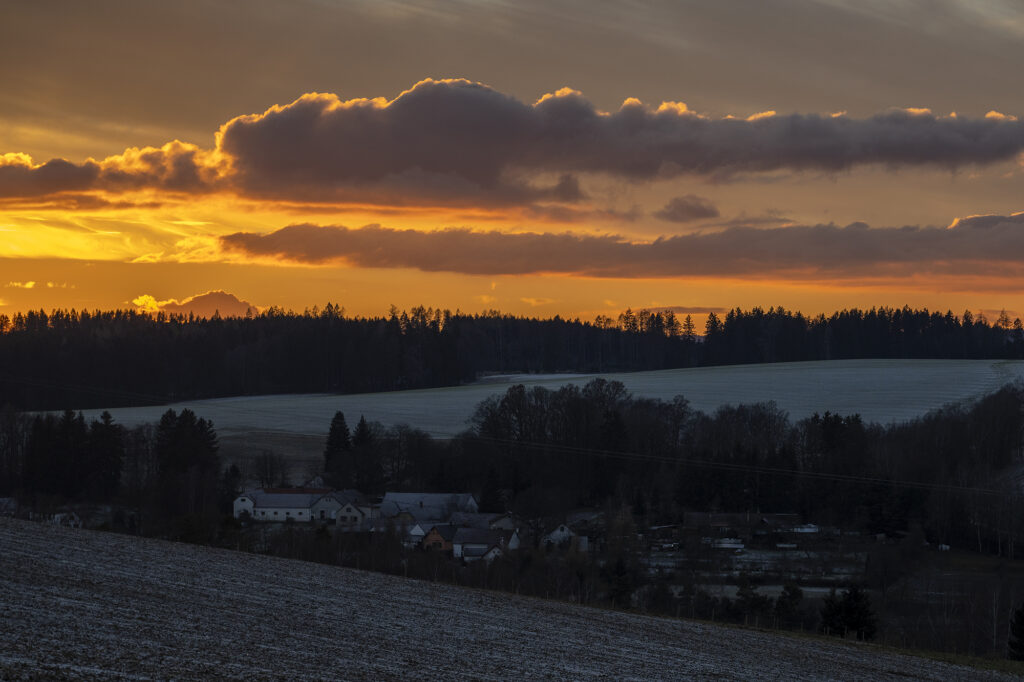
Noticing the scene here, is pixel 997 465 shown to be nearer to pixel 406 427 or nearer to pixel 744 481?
pixel 744 481

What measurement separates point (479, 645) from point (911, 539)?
161ft

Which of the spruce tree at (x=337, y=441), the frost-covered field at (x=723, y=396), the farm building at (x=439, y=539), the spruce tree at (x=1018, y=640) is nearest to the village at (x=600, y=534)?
the farm building at (x=439, y=539)

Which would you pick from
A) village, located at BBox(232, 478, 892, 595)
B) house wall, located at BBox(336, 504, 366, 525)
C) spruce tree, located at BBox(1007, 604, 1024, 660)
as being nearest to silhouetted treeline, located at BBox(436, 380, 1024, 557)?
village, located at BBox(232, 478, 892, 595)

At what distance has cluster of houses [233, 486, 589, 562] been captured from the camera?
231ft

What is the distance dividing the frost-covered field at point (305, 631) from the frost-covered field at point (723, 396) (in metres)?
69.6

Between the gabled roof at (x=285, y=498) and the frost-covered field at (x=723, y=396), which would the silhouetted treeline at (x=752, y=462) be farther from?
→ the gabled roof at (x=285, y=498)

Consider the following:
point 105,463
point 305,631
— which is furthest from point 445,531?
point 305,631

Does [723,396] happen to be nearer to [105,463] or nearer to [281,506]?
[281,506]

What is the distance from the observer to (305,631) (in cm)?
2906

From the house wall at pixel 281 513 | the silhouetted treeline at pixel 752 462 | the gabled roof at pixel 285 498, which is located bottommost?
the house wall at pixel 281 513

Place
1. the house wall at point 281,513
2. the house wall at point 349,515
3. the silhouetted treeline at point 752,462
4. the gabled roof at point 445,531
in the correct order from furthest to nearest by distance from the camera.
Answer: the house wall at point 281,513 → the house wall at point 349,515 → the silhouetted treeline at point 752,462 → the gabled roof at point 445,531

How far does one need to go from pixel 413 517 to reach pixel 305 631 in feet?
171

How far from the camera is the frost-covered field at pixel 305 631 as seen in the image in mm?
23109

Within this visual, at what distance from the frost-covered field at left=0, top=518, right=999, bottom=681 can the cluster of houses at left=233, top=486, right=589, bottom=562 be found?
25.6m
